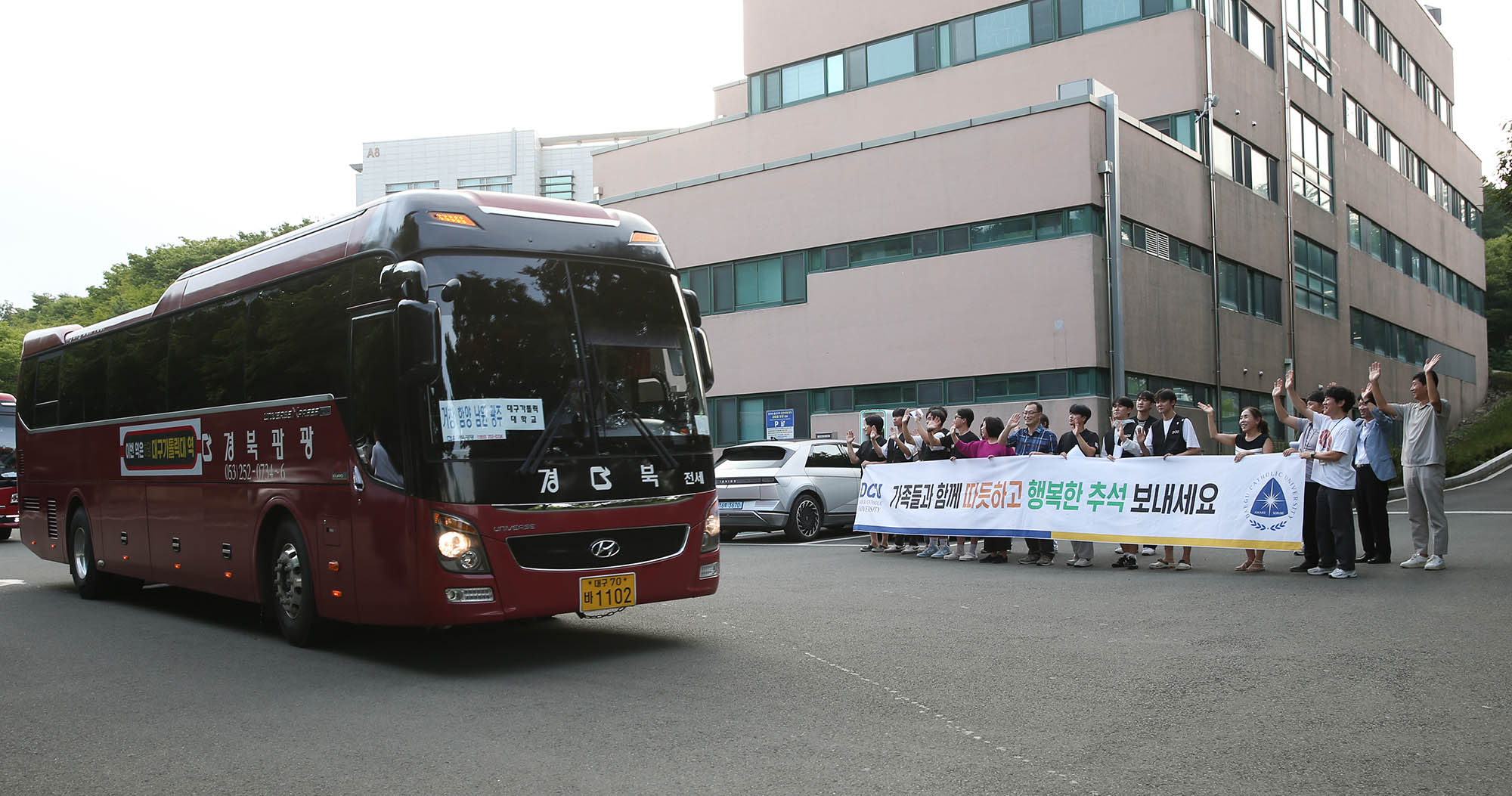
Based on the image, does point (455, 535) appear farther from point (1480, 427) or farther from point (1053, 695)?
point (1480, 427)

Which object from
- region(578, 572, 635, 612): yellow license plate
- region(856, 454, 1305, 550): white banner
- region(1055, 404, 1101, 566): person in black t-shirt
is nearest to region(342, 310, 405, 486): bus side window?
region(578, 572, 635, 612): yellow license plate

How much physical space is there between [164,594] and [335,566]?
6231 mm

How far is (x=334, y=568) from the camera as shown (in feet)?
27.3

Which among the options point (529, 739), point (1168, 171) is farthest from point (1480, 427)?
point (529, 739)

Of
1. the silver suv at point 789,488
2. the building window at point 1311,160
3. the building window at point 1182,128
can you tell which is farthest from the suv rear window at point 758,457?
the building window at point 1311,160

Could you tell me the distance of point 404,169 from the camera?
97.6 metres

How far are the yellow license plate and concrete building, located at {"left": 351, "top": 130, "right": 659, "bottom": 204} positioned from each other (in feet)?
294

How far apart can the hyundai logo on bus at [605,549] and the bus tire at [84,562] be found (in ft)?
23.9

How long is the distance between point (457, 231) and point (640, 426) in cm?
175

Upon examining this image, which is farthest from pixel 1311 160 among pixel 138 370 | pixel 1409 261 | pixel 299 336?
pixel 299 336

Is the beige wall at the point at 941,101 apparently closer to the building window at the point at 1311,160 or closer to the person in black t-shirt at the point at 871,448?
the building window at the point at 1311,160

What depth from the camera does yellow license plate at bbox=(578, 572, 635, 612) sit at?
7.94 metres

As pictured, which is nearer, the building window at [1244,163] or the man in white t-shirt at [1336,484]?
the man in white t-shirt at [1336,484]

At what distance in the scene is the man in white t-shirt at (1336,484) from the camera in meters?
11.7
